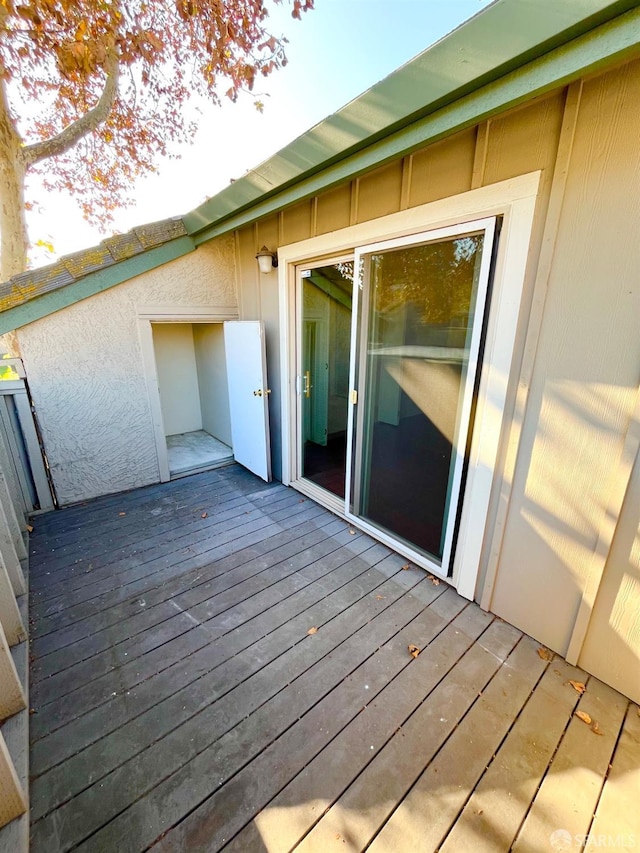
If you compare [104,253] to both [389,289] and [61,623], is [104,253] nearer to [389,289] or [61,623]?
[389,289]

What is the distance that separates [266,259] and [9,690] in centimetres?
314

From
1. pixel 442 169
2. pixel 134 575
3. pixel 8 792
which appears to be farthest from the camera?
pixel 134 575

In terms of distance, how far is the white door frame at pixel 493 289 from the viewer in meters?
1.50

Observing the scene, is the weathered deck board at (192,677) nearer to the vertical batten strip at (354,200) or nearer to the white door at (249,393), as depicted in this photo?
the white door at (249,393)

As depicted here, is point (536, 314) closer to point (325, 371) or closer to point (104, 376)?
point (325, 371)

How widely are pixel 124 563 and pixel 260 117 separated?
14.8 ft

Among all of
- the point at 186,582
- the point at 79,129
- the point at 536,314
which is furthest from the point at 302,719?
the point at 79,129

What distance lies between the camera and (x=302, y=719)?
140cm

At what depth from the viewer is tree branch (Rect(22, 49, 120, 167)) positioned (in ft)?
12.1

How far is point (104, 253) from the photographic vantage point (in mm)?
2887

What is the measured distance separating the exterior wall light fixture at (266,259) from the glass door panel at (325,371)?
33cm

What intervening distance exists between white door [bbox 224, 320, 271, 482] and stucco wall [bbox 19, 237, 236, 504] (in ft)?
1.94

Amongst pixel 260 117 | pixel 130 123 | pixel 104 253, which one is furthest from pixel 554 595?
pixel 130 123

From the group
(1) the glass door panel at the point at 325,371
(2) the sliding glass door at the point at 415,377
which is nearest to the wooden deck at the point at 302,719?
(2) the sliding glass door at the point at 415,377
